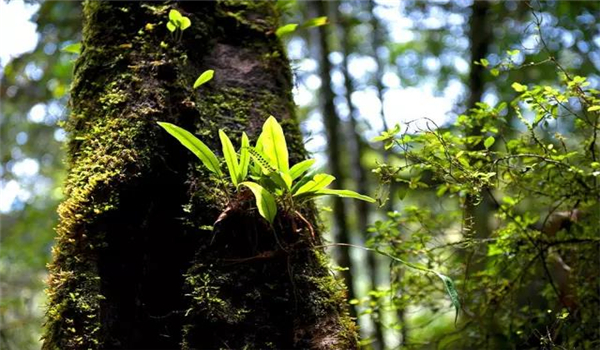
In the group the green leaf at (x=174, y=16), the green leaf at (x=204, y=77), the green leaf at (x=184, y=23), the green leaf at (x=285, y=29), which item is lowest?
the green leaf at (x=204, y=77)

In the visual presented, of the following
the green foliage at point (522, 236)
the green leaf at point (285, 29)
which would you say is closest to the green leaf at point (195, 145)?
the green foliage at point (522, 236)

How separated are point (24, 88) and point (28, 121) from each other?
3.55 feet

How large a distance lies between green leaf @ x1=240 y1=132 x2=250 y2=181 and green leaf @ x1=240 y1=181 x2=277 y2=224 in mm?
78

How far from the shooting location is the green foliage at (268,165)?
160 centimetres

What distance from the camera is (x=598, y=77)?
14.4 feet

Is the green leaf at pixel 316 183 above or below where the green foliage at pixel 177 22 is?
below

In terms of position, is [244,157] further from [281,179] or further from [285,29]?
[285,29]

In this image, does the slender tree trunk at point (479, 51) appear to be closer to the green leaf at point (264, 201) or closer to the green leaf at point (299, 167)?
the green leaf at point (299, 167)

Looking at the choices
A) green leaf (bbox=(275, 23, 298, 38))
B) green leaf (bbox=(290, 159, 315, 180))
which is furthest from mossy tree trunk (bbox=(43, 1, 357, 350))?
green leaf (bbox=(275, 23, 298, 38))

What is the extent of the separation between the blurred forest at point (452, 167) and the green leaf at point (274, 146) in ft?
1.06

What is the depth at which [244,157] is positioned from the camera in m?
1.61

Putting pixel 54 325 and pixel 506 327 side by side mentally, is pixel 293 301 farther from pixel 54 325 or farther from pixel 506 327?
pixel 506 327

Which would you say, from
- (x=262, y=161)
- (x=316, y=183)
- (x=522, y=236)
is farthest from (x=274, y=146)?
(x=522, y=236)

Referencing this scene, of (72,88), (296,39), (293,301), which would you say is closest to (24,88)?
(296,39)
